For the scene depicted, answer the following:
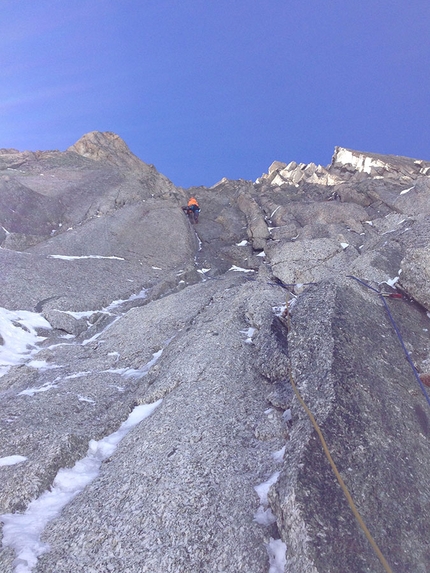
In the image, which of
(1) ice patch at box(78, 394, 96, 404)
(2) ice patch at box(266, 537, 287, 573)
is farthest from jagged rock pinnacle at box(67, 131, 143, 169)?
(2) ice patch at box(266, 537, 287, 573)

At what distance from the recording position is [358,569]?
532 centimetres

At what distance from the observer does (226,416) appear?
30.7 feet

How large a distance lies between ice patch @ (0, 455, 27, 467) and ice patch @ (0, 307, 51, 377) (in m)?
6.72

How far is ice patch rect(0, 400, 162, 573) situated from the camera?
6750 mm

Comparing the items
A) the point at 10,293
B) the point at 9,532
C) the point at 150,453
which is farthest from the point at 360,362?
the point at 10,293

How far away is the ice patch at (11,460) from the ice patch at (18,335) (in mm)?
6716

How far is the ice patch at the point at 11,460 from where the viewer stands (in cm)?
900

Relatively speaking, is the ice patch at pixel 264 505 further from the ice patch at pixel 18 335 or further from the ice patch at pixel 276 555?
the ice patch at pixel 18 335

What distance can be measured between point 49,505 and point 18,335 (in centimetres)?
1214

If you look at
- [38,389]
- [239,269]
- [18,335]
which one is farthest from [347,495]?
[239,269]

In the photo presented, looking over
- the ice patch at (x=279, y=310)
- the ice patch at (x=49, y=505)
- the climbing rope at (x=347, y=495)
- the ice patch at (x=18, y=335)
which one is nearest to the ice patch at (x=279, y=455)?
the climbing rope at (x=347, y=495)

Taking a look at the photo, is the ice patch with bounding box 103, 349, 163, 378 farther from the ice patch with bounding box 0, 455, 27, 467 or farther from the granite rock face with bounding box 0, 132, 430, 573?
the ice patch with bounding box 0, 455, 27, 467

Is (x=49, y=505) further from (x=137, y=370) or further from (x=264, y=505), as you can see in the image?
(x=137, y=370)

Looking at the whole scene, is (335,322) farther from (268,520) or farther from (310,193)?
(310,193)
